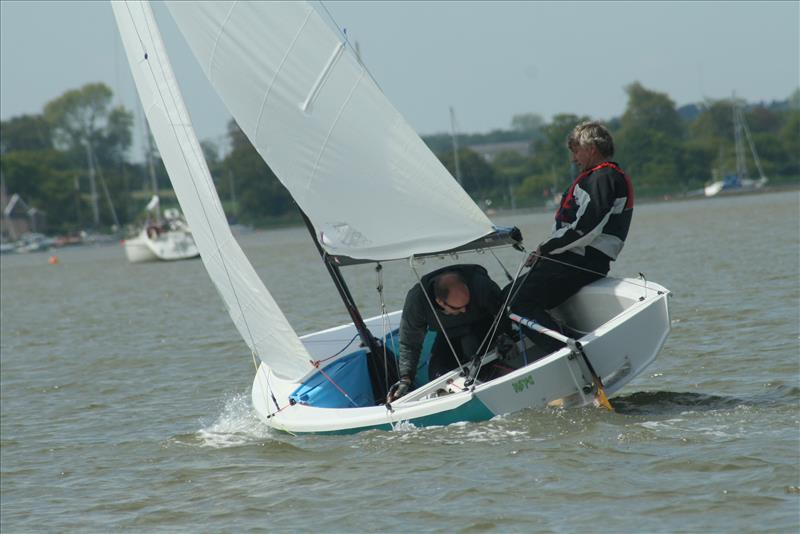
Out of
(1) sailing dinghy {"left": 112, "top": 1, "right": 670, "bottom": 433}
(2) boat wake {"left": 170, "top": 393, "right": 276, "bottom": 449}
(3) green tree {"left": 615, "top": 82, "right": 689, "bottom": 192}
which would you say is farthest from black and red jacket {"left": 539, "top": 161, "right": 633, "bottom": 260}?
(3) green tree {"left": 615, "top": 82, "right": 689, "bottom": 192}

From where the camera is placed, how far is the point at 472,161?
3278 inches

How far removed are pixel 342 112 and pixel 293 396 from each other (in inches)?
75.7

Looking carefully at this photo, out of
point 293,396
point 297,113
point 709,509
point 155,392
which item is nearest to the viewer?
point 709,509

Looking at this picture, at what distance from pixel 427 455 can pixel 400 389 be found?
2.05 ft

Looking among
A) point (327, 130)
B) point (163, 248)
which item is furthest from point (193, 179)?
point (163, 248)

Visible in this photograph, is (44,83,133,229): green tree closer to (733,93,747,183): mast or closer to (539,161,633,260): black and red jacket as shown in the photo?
(733,93,747,183): mast

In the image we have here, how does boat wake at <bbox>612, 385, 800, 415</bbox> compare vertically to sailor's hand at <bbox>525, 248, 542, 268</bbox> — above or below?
below

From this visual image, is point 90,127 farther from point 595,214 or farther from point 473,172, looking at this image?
point 595,214

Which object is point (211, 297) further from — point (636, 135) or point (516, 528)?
point (636, 135)

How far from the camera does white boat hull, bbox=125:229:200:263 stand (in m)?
44.0

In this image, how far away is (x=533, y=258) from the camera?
24.2 ft

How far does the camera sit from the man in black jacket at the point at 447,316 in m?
7.18

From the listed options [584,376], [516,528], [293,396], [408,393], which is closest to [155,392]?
[293,396]

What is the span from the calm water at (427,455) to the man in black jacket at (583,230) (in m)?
0.75
